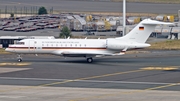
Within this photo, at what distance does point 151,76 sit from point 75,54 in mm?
14364

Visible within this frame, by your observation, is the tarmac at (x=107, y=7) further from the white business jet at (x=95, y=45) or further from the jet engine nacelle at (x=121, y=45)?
the jet engine nacelle at (x=121, y=45)

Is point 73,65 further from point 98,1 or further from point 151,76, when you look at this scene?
point 98,1

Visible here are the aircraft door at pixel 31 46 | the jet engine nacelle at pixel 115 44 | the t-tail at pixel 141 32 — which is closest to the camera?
the jet engine nacelle at pixel 115 44

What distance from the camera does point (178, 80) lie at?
167 ft

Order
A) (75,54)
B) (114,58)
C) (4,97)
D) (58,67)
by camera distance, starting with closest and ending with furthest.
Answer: (4,97) < (58,67) < (75,54) < (114,58)

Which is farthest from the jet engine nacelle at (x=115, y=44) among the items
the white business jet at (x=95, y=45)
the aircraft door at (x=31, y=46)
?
the aircraft door at (x=31, y=46)

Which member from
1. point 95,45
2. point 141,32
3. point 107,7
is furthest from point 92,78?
point 107,7

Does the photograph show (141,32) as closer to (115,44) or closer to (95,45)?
(115,44)

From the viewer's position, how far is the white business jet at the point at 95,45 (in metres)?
65.6

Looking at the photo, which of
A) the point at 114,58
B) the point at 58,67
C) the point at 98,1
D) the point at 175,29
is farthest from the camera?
the point at 98,1

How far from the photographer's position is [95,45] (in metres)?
66.0

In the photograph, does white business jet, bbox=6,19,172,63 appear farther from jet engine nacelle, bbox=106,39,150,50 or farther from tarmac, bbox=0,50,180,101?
tarmac, bbox=0,50,180,101

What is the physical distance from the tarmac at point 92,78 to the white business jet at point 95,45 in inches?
49.2

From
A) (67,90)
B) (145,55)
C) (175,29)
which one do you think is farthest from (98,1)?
(67,90)
